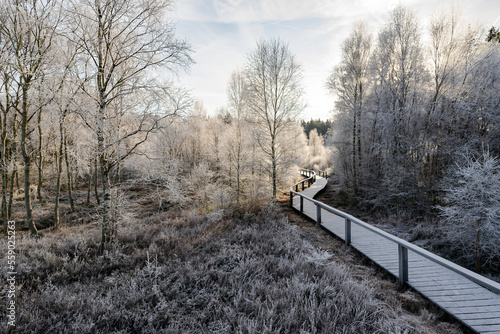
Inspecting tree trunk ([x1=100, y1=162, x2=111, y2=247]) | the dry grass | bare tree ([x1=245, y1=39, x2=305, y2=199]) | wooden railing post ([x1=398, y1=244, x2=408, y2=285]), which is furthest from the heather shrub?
bare tree ([x1=245, y1=39, x2=305, y2=199])

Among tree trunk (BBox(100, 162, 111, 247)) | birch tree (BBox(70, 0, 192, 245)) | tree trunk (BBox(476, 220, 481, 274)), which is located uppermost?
birch tree (BBox(70, 0, 192, 245))

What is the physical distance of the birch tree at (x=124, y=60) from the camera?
17.6 ft

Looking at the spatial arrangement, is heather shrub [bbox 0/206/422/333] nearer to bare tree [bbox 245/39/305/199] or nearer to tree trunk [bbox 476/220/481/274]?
tree trunk [bbox 476/220/481/274]

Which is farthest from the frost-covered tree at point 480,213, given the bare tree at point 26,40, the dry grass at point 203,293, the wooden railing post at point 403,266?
the bare tree at point 26,40

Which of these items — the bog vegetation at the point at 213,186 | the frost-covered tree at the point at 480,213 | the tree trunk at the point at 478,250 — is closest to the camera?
the bog vegetation at the point at 213,186

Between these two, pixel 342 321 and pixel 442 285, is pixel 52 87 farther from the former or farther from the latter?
pixel 442 285

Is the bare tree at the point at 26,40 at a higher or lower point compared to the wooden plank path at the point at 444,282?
higher

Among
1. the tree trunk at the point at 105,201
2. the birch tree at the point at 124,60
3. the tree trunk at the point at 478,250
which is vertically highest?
the birch tree at the point at 124,60

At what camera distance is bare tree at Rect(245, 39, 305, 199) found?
40.6 ft

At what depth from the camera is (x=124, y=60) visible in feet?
18.0

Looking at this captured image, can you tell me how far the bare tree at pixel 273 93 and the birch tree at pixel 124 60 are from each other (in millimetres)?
7264

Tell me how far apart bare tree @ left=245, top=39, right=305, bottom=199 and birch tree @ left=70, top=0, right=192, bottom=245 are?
23.8 feet

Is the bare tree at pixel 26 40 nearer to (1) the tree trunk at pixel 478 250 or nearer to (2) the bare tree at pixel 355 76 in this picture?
(1) the tree trunk at pixel 478 250

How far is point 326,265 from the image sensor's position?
16.1ft
